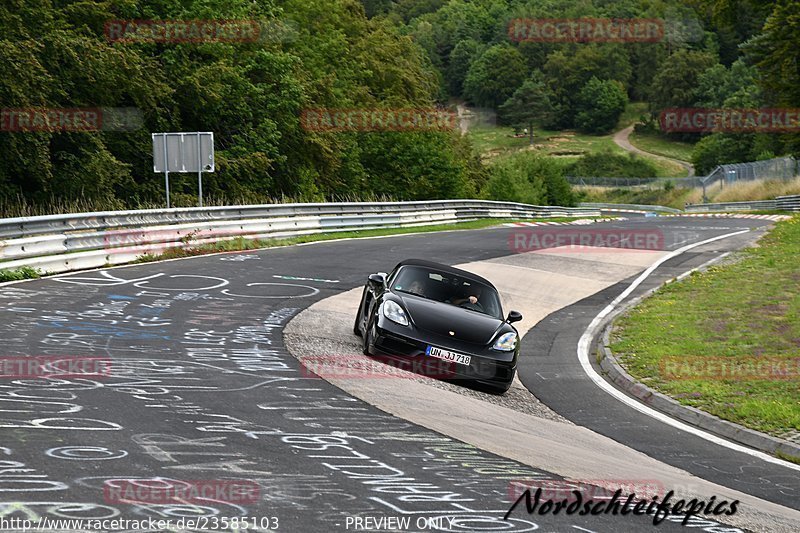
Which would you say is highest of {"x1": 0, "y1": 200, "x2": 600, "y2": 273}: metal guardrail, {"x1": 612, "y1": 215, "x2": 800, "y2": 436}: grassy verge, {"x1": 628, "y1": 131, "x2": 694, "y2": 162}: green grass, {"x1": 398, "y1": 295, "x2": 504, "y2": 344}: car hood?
{"x1": 628, "y1": 131, "x2": 694, "y2": 162}: green grass

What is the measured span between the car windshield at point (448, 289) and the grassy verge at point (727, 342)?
2.34 m

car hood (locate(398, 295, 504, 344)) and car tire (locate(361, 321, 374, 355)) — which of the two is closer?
car hood (locate(398, 295, 504, 344))

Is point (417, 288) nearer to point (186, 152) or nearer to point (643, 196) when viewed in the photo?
point (186, 152)

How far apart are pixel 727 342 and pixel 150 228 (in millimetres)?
12535

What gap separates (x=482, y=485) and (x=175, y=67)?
124ft

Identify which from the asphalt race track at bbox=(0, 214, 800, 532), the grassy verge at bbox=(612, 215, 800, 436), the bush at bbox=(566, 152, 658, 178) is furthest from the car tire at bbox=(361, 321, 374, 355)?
the bush at bbox=(566, 152, 658, 178)

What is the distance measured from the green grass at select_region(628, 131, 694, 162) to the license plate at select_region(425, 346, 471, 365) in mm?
150931

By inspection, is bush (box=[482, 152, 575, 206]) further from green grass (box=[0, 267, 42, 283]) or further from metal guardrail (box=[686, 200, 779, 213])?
green grass (box=[0, 267, 42, 283])

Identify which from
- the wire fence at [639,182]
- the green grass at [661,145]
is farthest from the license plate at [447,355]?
the green grass at [661,145]

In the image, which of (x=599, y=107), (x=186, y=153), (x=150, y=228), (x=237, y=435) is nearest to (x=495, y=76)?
(x=599, y=107)

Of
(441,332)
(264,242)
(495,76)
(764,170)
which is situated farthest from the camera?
(495,76)

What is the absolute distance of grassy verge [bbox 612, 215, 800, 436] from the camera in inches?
460

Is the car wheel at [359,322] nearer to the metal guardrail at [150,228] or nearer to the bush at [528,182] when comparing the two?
the metal guardrail at [150,228]

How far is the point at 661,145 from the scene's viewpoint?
557 ft
